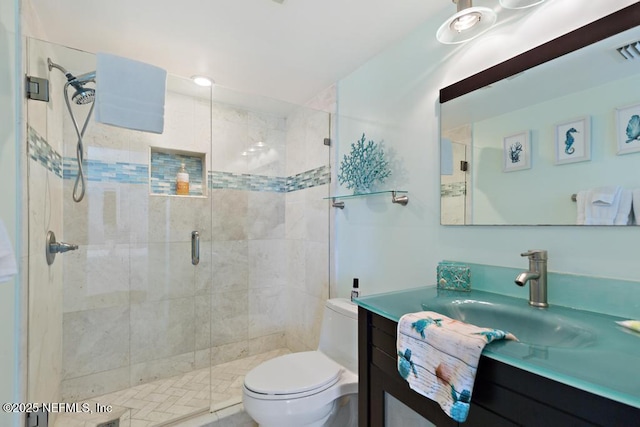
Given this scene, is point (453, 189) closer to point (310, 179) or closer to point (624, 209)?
point (624, 209)

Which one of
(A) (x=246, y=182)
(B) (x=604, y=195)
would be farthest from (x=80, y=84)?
(B) (x=604, y=195)

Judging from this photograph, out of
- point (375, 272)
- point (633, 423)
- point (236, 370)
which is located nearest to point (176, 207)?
point (236, 370)

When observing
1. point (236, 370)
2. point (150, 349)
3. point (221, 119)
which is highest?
point (221, 119)

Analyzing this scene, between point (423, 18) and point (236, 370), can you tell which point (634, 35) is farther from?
point (236, 370)

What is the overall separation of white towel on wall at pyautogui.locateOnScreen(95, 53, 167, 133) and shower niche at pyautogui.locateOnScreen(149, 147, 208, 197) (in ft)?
2.22

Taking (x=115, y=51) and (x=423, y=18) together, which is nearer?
(x=423, y=18)

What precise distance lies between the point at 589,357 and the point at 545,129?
79 centimetres

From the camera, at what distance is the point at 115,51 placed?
5.87ft

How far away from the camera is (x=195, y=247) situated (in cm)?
222

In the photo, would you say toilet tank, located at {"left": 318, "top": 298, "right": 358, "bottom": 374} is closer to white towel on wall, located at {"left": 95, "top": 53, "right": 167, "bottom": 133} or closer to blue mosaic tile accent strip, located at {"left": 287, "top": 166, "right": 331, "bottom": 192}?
blue mosaic tile accent strip, located at {"left": 287, "top": 166, "right": 331, "bottom": 192}

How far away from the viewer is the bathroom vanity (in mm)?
521

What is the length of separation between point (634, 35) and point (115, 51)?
7.88ft

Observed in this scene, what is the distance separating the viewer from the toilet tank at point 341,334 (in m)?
1.57

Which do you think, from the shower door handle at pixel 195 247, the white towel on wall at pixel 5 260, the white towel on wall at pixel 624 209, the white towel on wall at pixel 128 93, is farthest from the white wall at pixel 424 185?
the white towel on wall at pixel 5 260
